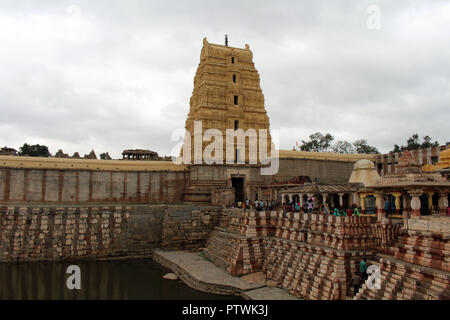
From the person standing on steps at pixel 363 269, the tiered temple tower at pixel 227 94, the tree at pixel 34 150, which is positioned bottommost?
the person standing on steps at pixel 363 269

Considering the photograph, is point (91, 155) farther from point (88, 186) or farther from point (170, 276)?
point (170, 276)

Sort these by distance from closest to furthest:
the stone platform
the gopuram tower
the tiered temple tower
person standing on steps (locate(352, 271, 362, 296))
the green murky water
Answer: person standing on steps (locate(352, 271, 362, 296)), the stone platform, the green murky water, the gopuram tower, the tiered temple tower

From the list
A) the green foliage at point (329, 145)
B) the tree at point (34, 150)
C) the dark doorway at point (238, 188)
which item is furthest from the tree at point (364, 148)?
the tree at point (34, 150)

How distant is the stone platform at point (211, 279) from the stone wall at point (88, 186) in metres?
9.37

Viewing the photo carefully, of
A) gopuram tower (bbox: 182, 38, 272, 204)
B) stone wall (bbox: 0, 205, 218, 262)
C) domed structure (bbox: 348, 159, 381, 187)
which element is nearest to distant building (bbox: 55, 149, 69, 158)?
stone wall (bbox: 0, 205, 218, 262)

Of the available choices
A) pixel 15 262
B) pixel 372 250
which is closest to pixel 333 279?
pixel 372 250

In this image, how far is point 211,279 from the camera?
1859 cm

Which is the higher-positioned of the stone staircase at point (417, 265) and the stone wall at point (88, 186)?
the stone wall at point (88, 186)

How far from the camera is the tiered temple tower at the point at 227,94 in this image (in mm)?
32969

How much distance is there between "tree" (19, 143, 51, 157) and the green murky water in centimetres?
3160

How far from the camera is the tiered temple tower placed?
33.0 metres

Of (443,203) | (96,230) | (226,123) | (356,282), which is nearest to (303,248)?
(356,282)

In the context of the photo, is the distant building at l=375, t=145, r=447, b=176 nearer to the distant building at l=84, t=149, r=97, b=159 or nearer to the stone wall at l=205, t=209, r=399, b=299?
the stone wall at l=205, t=209, r=399, b=299

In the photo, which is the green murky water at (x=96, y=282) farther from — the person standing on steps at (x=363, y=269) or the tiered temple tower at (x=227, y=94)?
the tiered temple tower at (x=227, y=94)
